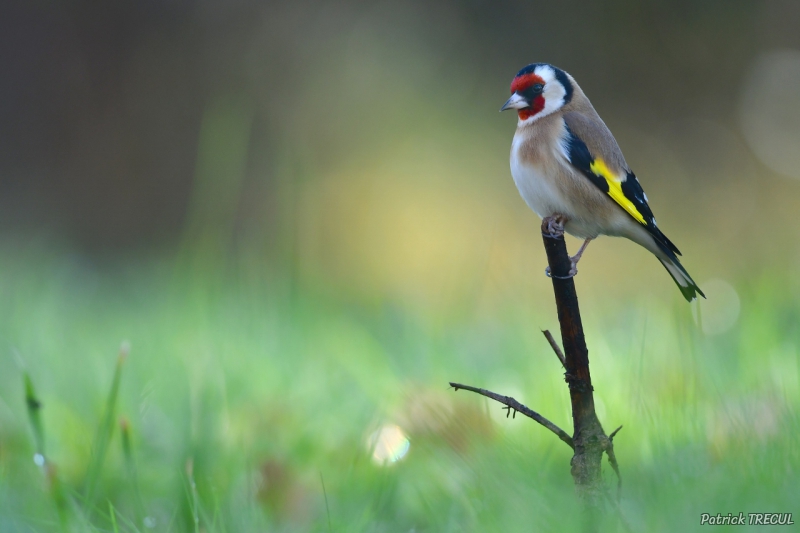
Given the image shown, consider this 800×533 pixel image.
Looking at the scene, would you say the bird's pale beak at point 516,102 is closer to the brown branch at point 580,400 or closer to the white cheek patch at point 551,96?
the white cheek patch at point 551,96

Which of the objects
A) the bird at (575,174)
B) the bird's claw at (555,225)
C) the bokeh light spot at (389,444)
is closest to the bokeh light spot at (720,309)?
the bird at (575,174)

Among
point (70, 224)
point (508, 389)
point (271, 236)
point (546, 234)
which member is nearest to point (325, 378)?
point (508, 389)

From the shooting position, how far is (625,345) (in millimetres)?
2715

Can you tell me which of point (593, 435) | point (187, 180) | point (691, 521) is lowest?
point (691, 521)

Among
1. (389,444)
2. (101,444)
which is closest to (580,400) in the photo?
(389,444)

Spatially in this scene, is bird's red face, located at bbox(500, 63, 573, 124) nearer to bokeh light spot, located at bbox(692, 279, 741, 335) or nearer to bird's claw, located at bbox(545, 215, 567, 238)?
bird's claw, located at bbox(545, 215, 567, 238)

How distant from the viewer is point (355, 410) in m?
2.24

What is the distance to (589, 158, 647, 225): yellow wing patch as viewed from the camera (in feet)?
6.01

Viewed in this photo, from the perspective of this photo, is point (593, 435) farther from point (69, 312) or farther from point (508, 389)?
point (69, 312)

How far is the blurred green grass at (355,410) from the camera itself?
1.32 meters

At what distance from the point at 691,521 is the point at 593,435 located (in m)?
0.22

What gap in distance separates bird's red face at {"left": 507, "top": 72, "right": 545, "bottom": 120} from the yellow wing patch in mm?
234

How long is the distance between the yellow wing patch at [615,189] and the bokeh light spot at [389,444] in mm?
759

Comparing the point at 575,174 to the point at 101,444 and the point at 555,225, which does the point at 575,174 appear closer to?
the point at 555,225
